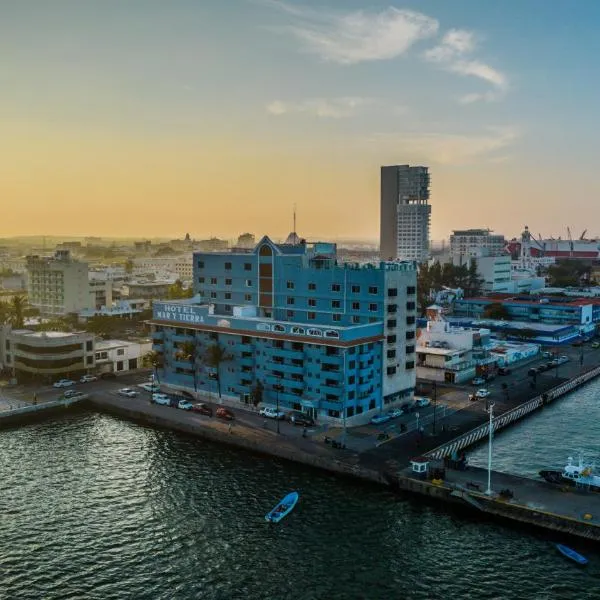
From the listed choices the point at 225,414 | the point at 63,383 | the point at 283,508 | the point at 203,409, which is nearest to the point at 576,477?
the point at 283,508

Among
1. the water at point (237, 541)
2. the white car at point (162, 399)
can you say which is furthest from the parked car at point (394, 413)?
the white car at point (162, 399)

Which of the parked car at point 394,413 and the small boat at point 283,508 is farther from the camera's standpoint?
the parked car at point 394,413

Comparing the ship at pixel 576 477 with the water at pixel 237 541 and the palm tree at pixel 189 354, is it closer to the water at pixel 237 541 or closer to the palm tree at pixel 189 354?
the water at pixel 237 541

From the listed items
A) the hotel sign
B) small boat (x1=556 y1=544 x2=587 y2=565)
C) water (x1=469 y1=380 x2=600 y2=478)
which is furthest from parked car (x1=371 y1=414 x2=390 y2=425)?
small boat (x1=556 y1=544 x2=587 y2=565)

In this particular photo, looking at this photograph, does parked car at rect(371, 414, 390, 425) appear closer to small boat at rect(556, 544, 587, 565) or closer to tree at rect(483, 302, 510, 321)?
small boat at rect(556, 544, 587, 565)

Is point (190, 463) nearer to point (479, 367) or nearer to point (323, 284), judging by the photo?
point (323, 284)

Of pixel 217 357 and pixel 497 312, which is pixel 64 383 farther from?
pixel 497 312

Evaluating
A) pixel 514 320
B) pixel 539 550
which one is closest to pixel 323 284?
pixel 539 550
